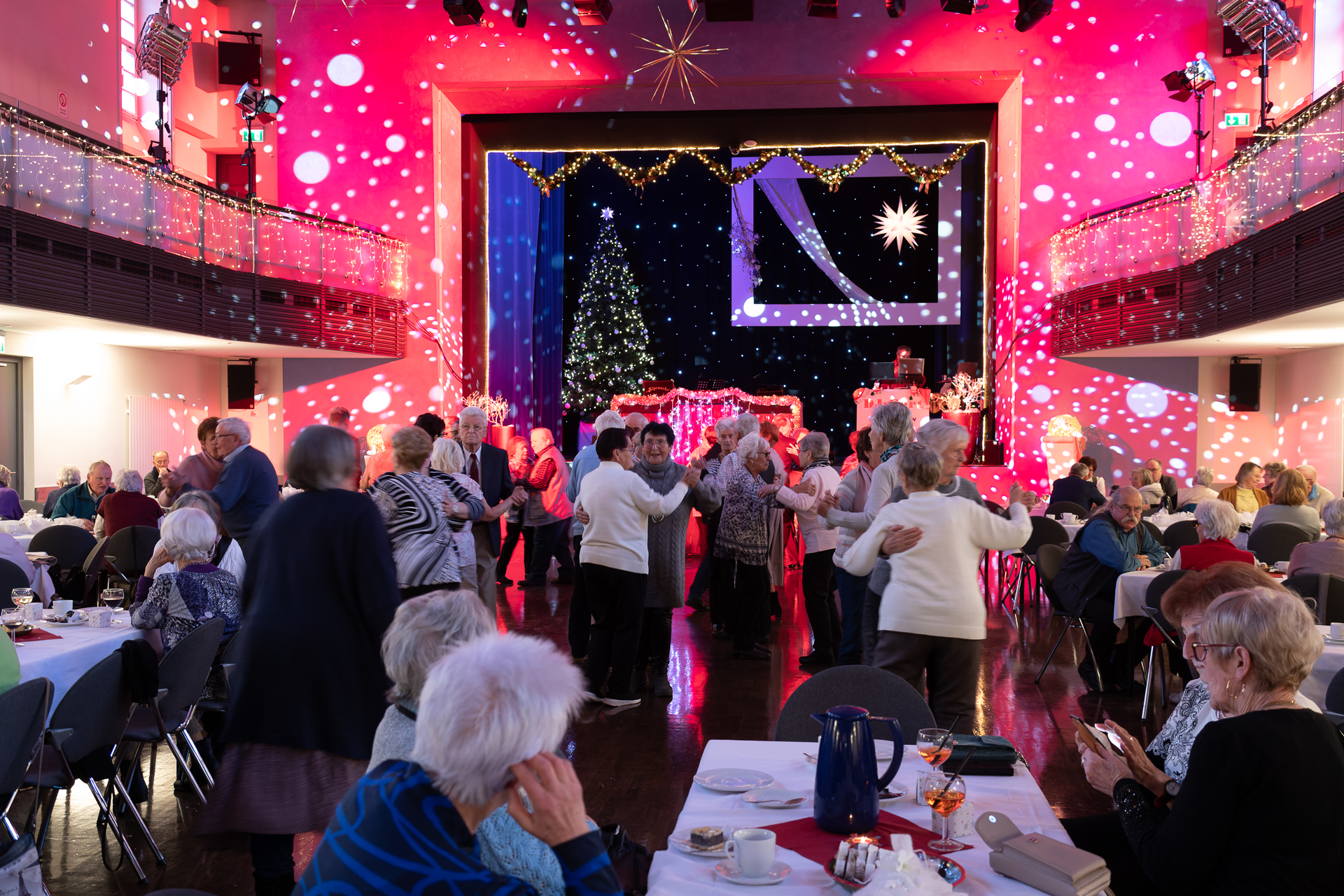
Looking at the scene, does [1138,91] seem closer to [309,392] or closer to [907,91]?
[907,91]

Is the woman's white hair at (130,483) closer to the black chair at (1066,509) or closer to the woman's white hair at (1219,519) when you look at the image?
the woman's white hair at (1219,519)

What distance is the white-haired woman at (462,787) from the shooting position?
1.39 meters

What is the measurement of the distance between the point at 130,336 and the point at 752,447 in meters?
9.04

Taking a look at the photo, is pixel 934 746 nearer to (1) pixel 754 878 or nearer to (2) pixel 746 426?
(1) pixel 754 878

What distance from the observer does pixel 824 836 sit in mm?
2041

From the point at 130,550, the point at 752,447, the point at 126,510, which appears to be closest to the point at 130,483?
the point at 126,510

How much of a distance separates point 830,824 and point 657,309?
19673 millimetres

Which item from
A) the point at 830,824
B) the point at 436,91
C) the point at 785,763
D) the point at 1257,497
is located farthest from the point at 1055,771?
the point at 436,91

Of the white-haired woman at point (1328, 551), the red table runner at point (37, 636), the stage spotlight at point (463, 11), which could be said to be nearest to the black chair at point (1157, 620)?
the white-haired woman at point (1328, 551)

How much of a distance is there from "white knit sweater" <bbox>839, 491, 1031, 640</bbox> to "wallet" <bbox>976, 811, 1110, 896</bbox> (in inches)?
59.3

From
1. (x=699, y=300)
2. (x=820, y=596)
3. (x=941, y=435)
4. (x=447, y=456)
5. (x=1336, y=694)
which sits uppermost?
(x=699, y=300)

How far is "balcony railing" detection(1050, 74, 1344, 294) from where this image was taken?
861 centimetres

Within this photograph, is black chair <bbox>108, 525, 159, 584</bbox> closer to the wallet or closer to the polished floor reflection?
the polished floor reflection

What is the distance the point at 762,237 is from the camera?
20.5m
